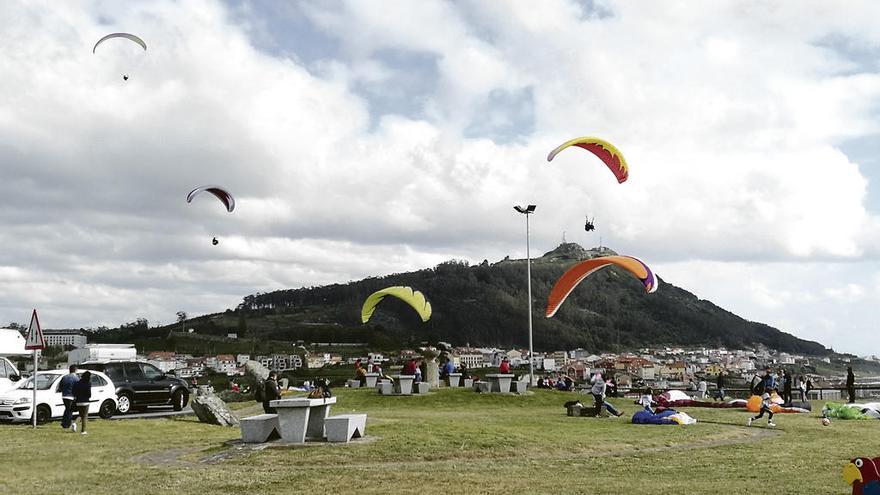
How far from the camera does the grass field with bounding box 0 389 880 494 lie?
12.2 meters

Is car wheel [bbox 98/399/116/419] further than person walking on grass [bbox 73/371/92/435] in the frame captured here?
Yes

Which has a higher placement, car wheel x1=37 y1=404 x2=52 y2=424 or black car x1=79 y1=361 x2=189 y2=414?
black car x1=79 y1=361 x2=189 y2=414

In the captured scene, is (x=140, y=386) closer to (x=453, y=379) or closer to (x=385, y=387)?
(x=385, y=387)

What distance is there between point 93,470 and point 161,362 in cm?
14226

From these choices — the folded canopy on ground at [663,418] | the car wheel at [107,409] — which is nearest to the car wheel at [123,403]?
the car wheel at [107,409]

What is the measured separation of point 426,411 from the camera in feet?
93.5

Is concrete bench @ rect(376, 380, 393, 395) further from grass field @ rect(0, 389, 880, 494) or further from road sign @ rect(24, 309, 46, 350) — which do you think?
road sign @ rect(24, 309, 46, 350)

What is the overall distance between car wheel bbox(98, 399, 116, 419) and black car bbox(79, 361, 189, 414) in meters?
0.73

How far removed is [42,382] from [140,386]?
3.54 metres

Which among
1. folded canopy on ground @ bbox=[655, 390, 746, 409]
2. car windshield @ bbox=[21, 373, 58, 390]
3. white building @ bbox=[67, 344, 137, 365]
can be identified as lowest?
folded canopy on ground @ bbox=[655, 390, 746, 409]

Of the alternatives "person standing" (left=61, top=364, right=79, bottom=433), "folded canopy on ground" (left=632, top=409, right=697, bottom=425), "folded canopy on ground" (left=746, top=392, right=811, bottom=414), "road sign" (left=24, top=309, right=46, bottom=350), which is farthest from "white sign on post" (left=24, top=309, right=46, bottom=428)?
"folded canopy on ground" (left=746, top=392, right=811, bottom=414)

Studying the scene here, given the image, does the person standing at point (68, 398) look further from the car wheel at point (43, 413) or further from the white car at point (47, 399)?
the car wheel at point (43, 413)

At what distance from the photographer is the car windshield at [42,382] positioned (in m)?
22.7

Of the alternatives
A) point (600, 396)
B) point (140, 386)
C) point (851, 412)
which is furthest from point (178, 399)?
point (851, 412)
